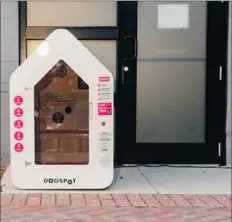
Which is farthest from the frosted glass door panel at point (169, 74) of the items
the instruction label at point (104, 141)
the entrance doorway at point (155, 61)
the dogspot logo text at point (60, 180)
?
the dogspot logo text at point (60, 180)

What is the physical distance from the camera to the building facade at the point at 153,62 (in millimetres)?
6008

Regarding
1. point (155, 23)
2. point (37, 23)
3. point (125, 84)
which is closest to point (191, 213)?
point (125, 84)

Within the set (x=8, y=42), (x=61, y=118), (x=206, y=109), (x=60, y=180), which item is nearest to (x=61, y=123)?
(x=61, y=118)

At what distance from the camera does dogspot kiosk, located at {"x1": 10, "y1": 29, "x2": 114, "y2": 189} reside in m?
4.65

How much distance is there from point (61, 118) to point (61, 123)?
0.05 m

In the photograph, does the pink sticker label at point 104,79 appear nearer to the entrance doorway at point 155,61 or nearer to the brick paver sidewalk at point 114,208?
the brick paver sidewalk at point 114,208

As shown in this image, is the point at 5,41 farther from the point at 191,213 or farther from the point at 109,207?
the point at 191,213

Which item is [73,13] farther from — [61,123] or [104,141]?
[104,141]

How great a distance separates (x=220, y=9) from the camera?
6.03m

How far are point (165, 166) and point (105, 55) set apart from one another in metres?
1.66

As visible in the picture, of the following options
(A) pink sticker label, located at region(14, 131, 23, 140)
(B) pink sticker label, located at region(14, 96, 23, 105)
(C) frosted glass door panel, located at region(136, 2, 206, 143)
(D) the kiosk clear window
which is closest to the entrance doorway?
(C) frosted glass door panel, located at region(136, 2, 206, 143)

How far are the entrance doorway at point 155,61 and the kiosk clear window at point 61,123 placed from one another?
1298mm

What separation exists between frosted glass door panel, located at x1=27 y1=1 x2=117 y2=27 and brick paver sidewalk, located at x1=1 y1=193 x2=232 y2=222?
2386 mm

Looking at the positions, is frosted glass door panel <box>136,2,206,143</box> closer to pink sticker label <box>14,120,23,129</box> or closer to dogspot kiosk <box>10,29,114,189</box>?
dogspot kiosk <box>10,29,114,189</box>
